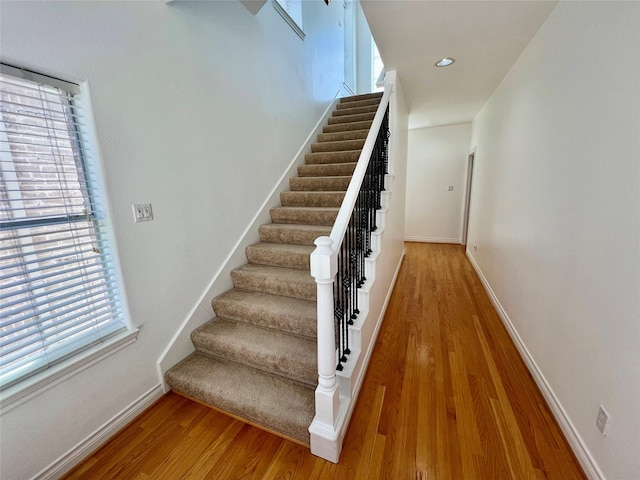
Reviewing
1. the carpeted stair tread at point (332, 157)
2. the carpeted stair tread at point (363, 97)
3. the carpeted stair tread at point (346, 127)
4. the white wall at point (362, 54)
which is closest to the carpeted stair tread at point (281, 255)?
the carpeted stair tread at point (332, 157)

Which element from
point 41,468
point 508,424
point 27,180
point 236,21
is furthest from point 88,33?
point 508,424

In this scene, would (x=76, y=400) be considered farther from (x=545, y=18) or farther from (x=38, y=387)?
(x=545, y=18)

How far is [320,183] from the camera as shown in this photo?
293 cm

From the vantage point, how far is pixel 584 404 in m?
1.30

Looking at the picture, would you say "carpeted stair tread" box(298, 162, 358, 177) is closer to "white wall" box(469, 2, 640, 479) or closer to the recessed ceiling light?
the recessed ceiling light

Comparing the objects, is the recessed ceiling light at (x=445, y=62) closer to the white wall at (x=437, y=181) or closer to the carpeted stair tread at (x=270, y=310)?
the carpeted stair tread at (x=270, y=310)

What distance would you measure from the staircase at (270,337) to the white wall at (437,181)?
3.74 meters

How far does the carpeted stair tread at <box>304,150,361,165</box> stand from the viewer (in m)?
3.14

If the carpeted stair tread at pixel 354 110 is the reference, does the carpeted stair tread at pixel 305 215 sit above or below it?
below

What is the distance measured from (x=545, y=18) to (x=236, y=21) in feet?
7.76

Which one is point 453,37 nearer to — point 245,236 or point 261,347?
point 245,236

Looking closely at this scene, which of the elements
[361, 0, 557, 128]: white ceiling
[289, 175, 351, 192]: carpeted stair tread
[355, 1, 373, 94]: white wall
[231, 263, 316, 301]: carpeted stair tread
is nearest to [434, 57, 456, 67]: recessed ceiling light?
[361, 0, 557, 128]: white ceiling

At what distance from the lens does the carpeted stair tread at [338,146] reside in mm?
3325

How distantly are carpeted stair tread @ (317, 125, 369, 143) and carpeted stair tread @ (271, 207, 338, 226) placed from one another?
1.42m
